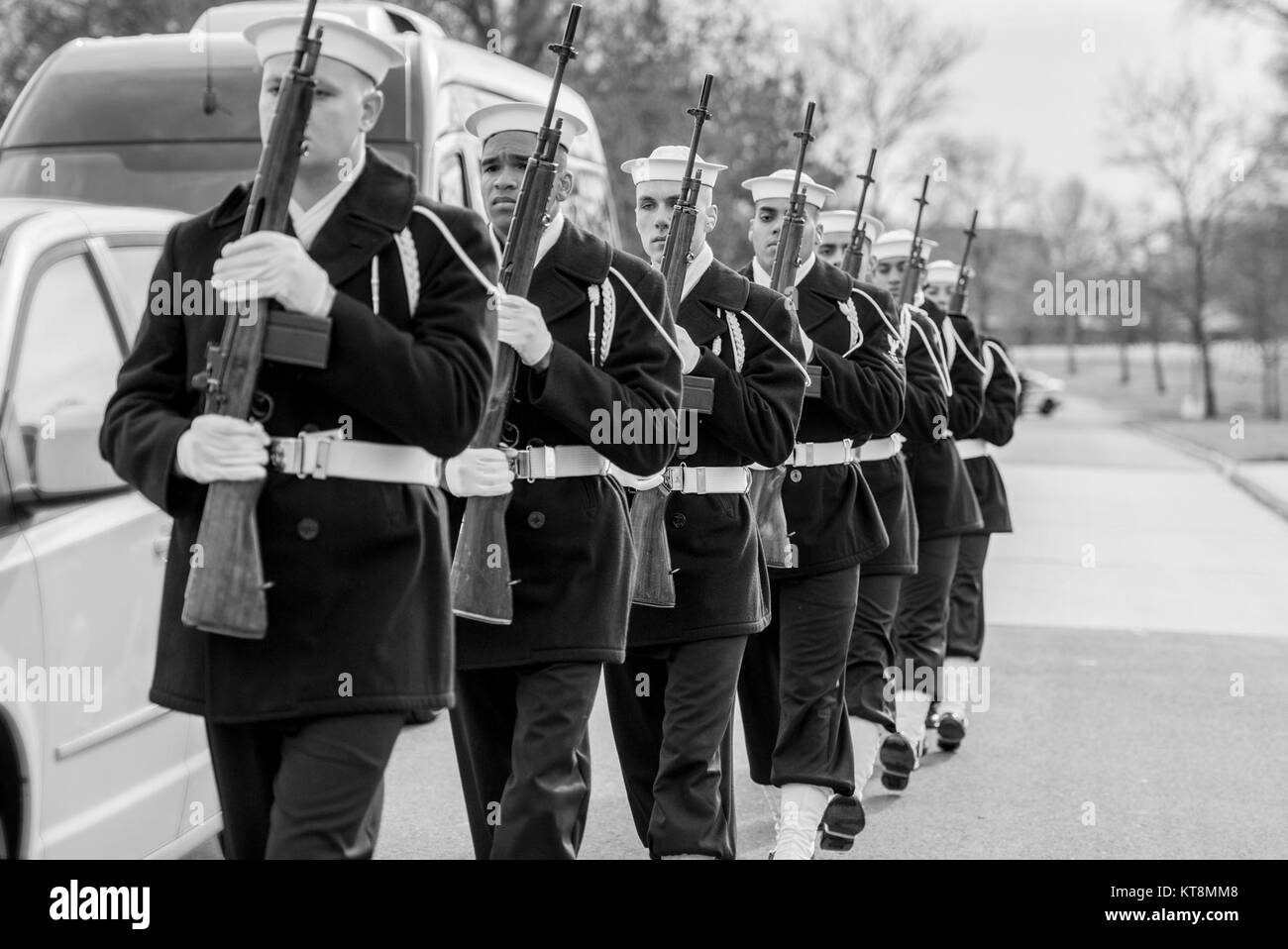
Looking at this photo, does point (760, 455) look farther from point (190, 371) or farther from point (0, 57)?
point (0, 57)

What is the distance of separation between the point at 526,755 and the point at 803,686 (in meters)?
1.77

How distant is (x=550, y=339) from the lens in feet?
14.1

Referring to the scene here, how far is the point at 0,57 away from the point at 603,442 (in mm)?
22076

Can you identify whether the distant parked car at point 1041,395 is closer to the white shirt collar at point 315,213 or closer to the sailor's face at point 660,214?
the sailor's face at point 660,214

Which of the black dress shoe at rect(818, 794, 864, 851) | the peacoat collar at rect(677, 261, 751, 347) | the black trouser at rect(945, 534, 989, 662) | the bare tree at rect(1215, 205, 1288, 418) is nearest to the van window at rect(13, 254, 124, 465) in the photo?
the peacoat collar at rect(677, 261, 751, 347)

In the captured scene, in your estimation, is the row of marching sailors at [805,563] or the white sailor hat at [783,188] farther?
the white sailor hat at [783,188]

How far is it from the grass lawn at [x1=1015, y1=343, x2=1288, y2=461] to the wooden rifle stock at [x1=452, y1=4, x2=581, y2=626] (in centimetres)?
1416

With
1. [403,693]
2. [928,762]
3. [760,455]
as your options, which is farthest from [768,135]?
[403,693]

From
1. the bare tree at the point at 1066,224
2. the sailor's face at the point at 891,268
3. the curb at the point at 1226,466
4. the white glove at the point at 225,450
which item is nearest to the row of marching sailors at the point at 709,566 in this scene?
the white glove at the point at 225,450

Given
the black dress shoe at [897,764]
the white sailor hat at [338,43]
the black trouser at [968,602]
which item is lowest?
the black dress shoe at [897,764]

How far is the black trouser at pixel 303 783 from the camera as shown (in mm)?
3393

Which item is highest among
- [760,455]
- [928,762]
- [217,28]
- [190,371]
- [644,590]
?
[217,28]

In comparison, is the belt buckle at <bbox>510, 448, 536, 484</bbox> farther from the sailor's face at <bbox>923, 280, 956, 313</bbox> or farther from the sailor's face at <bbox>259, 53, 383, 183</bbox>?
the sailor's face at <bbox>923, 280, 956, 313</bbox>

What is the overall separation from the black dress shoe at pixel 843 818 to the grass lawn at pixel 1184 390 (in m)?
12.3
